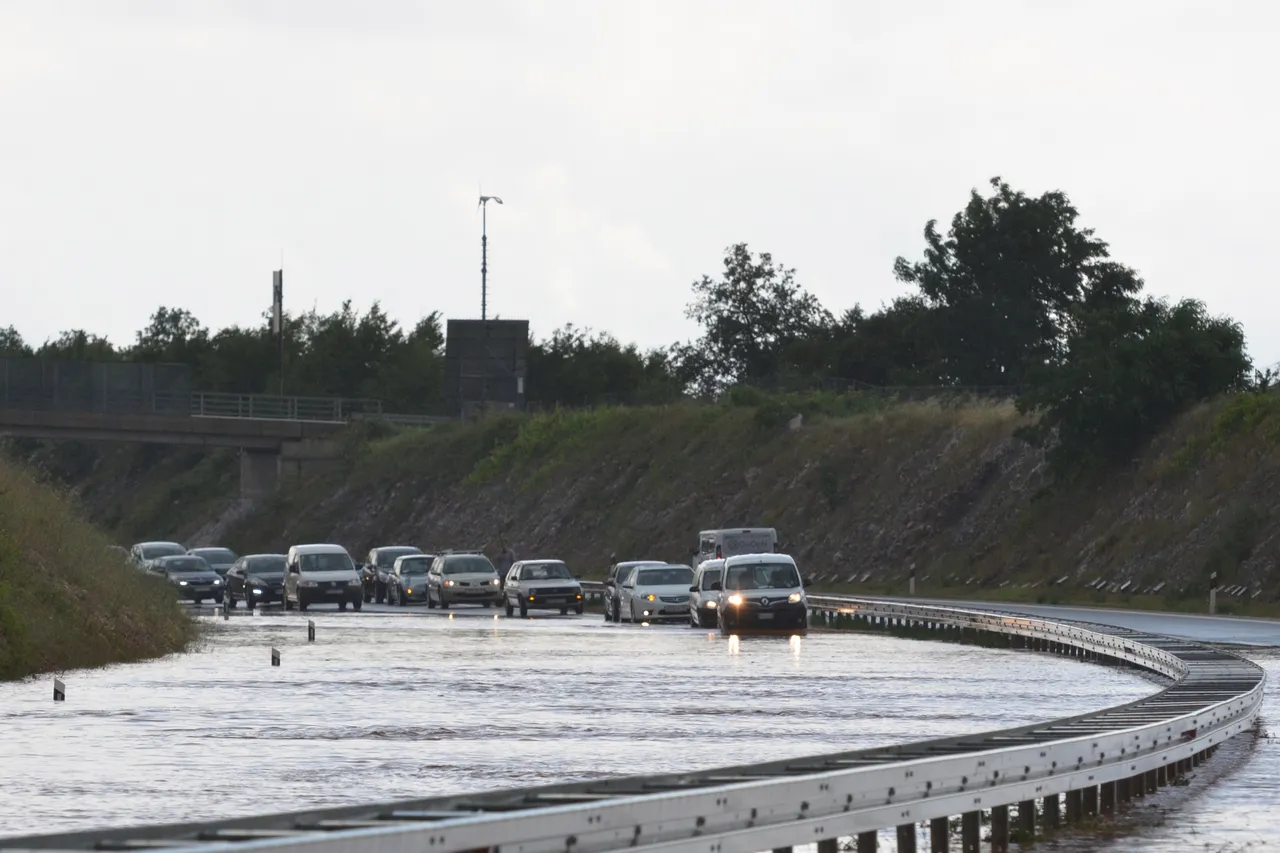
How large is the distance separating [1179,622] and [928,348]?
225 feet

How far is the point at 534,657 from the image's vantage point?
4059cm

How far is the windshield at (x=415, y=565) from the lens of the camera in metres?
73.1

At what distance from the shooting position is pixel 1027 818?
1606cm

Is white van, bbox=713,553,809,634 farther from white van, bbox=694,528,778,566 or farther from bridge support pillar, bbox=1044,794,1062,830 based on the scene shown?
bridge support pillar, bbox=1044,794,1062,830

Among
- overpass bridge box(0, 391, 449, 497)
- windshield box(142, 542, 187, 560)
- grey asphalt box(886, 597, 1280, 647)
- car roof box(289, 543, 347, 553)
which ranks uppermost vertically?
overpass bridge box(0, 391, 449, 497)

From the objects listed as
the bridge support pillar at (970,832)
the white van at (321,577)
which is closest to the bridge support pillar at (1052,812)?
the bridge support pillar at (970,832)

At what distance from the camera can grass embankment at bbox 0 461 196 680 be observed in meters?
36.7

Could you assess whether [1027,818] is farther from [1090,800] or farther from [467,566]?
[467,566]

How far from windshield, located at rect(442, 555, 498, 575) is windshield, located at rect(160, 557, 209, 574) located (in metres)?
8.96

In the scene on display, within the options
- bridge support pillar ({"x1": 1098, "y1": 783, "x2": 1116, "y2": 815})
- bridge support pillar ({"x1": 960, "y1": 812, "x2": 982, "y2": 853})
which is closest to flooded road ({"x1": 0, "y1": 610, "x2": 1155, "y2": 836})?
bridge support pillar ({"x1": 1098, "y1": 783, "x2": 1116, "y2": 815})

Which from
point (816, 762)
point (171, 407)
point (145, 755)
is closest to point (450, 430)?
point (171, 407)

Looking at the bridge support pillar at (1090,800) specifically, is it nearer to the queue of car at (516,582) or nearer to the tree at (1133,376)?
the queue of car at (516,582)

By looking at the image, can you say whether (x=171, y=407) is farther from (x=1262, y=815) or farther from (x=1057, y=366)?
(x=1262, y=815)

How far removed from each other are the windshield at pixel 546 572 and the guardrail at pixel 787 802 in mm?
43215
